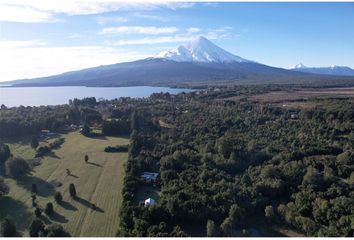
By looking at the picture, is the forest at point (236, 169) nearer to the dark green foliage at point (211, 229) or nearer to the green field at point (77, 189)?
the dark green foliage at point (211, 229)

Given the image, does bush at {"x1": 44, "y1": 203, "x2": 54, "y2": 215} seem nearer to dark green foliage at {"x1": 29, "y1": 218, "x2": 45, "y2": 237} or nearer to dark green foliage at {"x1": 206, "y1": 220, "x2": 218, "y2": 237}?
dark green foliage at {"x1": 29, "y1": 218, "x2": 45, "y2": 237}


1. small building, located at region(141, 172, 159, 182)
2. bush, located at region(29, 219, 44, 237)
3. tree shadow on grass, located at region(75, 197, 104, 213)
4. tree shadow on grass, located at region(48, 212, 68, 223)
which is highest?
small building, located at region(141, 172, 159, 182)

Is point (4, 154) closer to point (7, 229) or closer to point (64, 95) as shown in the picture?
point (7, 229)

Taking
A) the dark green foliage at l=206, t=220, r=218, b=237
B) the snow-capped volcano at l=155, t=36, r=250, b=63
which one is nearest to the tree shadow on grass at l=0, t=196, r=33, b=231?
the dark green foliage at l=206, t=220, r=218, b=237

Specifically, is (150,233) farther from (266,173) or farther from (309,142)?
(309,142)

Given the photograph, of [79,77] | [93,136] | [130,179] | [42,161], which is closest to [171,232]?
[130,179]
